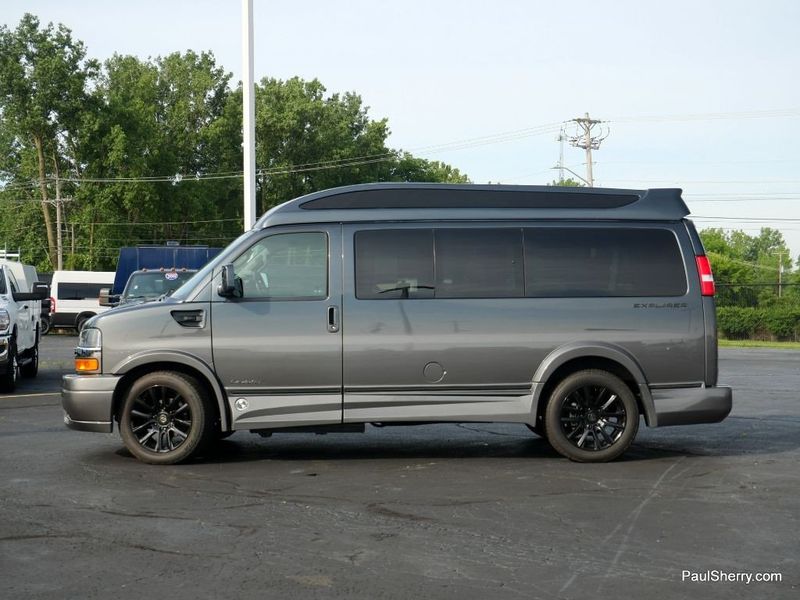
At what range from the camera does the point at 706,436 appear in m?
11.0

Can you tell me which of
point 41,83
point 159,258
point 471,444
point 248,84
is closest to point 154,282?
point 248,84

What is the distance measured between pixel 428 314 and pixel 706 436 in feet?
12.0

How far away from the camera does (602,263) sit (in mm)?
9344

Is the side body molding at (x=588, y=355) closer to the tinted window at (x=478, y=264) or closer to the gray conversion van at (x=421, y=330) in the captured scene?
the gray conversion van at (x=421, y=330)

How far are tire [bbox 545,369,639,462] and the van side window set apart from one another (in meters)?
2.21

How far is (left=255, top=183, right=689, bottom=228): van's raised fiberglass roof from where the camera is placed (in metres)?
9.32

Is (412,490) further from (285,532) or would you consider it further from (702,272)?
(702,272)

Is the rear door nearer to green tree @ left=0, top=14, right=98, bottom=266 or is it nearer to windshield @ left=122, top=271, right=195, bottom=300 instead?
windshield @ left=122, top=271, right=195, bottom=300

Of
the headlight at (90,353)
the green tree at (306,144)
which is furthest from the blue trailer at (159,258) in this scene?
the green tree at (306,144)

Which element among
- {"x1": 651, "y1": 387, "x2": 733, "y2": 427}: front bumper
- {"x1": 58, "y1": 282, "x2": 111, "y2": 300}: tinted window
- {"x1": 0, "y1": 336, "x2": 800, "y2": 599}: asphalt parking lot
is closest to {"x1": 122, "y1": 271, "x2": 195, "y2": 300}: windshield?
{"x1": 0, "y1": 336, "x2": 800, "y2": 599}: asphalt parking lot

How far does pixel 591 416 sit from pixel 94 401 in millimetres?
4208

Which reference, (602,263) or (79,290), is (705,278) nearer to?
(602,263)

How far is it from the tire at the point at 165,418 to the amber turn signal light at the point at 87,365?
13.7 inches

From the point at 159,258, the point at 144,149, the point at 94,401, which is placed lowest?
the point at 94,401
